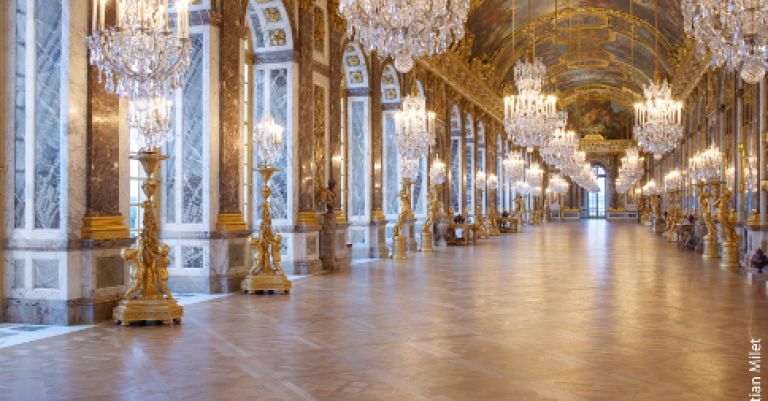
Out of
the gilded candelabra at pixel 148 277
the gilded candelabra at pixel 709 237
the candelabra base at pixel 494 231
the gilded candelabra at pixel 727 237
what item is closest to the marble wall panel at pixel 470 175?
the candelabra base at pixel 494 231

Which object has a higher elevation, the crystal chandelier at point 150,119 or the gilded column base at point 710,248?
the crystal chandelier at point 150,119

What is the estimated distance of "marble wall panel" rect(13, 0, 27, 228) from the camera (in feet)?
25.0

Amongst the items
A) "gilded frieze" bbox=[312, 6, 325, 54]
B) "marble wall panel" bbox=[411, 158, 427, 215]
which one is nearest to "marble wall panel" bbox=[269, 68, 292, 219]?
"gilded frieze" bbox=[312, 6, 325, 54]

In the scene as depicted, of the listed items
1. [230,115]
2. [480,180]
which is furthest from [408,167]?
[480,180]

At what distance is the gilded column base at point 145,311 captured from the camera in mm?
7332

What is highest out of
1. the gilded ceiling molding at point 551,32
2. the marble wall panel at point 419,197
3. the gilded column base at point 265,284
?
the gilded ceiling molding at point 551,32

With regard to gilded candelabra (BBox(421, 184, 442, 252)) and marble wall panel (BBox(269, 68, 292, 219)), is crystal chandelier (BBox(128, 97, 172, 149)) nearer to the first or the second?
marble wall panel (BBox(269, 68, 292, 219))

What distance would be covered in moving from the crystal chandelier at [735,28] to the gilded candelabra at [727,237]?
7.68m

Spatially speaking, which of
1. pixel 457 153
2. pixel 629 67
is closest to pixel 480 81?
pixel 457 153

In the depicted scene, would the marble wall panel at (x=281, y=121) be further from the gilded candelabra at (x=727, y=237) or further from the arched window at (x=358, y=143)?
the gilded candelabra at (x=727, y=237)

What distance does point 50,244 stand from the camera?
7.44 metres

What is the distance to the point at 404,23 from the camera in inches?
265

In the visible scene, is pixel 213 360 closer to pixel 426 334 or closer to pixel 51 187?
pixel 426 334

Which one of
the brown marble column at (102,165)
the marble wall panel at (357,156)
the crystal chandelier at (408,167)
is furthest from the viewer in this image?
the marble wall panel at (357,156)
